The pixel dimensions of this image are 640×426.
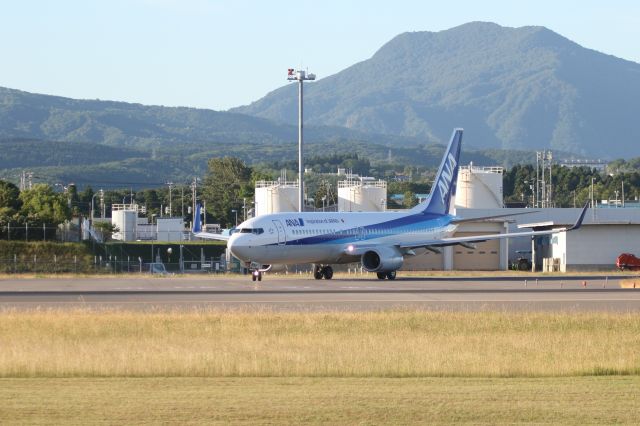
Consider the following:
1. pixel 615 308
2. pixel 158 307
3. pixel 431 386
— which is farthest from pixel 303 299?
pixel 431 386

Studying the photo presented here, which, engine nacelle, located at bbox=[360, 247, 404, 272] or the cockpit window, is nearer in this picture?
the cockpit window

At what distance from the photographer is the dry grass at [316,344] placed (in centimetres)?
2312

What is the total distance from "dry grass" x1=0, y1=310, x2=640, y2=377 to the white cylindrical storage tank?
75087 mm

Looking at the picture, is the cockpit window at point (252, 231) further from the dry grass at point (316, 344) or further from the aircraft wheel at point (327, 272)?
the dry grass at point (316, 344)

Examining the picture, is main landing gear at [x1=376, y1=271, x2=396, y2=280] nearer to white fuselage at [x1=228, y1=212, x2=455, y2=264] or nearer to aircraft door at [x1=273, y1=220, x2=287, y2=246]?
white fuselage at [x1=228, y1=212, x2=455, y2=264]

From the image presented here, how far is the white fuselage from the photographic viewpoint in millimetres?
60781

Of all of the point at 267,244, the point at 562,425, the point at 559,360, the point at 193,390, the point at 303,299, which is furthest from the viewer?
the point at 267,244

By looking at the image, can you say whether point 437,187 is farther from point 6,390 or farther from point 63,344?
point 6,390

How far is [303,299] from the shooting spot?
45.5m

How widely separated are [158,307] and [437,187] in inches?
1373

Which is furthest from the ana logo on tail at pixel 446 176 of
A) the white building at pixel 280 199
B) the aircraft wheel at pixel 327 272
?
the white building at pixel 280 199

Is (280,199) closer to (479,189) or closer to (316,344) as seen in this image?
(479,189)

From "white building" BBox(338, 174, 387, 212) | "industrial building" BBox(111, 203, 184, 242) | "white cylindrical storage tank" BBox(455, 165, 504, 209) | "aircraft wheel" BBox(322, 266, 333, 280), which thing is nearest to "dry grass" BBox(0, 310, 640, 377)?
"aircraft wheel" BBox(322, 266, 333, 280)

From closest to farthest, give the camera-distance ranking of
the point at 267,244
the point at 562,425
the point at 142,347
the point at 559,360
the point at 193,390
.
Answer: the point at 562,425 < the point at 193,390 < the point at 559,360 < the point at 142,347 < the point at 267,244
